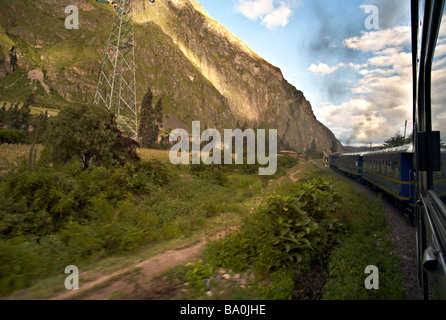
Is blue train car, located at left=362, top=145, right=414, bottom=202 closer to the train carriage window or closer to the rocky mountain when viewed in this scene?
the train carriage window

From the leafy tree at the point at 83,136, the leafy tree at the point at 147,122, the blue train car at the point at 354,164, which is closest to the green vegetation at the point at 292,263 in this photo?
the leafy tree at the point at 83,136

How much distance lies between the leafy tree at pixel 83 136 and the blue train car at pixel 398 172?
44.6ft

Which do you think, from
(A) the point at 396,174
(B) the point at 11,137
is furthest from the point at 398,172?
(B) the point at 11,137

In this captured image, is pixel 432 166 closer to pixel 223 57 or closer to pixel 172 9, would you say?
pixel 223 57

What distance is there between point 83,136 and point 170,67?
14691 cm

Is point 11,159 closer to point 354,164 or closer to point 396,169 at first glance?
point 396,169

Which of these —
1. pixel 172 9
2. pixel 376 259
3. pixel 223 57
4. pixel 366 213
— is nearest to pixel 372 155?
pixel 366 213

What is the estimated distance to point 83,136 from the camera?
10703mm

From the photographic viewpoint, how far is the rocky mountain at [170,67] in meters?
117

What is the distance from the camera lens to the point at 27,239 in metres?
4.96

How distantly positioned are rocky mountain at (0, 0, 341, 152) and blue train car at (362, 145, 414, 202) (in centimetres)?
10213

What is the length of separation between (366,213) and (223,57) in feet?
606

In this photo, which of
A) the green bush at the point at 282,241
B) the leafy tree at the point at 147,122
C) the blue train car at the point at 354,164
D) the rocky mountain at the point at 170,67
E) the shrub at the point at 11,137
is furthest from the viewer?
the rocky mountain at the point at 170,67
